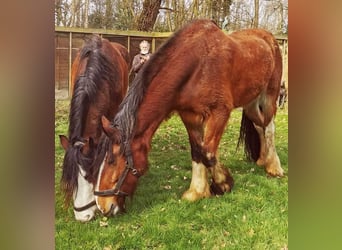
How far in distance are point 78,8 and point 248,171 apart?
1.28 meters

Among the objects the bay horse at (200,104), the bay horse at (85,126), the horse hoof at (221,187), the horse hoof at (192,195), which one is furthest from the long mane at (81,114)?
the horse hoof at (221,187)

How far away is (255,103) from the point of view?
Answer: 7.93 feet

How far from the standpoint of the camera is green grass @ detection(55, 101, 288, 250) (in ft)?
6.95

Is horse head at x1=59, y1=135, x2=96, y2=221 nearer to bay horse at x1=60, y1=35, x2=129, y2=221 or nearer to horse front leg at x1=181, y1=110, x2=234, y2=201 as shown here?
bay horse at x1=60, y1=35, x2=129, y2=221

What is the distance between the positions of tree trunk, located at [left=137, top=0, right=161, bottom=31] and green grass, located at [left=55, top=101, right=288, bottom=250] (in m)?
0.51

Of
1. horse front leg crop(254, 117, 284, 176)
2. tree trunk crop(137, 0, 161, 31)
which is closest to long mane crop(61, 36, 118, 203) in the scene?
tree trunk crop(137, 0, 161, 31)

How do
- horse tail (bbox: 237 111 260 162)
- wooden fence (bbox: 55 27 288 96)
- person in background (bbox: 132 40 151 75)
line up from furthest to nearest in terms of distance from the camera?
horse tail (bbox: 237 111 260 162) < person in background (bbox: 132 40 151 75) < wooden fence (bbox: 55 27 288 96)

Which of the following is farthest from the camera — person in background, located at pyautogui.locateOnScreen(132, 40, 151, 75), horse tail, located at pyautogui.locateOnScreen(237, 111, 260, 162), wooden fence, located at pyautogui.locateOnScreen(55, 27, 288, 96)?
horse tail, located at pyautogui.locateOnScreen(237, 111, 260, 162)

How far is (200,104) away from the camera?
88.4 inches

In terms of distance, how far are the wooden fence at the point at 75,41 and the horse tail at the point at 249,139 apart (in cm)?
65

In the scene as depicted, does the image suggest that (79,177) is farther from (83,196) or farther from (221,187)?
(221,187)

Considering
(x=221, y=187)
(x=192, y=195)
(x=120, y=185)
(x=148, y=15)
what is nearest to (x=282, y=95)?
(x=221, y=187)
